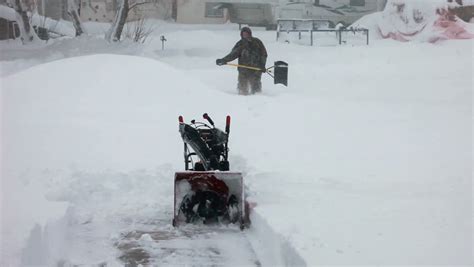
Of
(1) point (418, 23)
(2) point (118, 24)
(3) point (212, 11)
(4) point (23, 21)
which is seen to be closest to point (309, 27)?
(1) point (418, 23)

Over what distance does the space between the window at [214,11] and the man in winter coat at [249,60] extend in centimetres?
1268

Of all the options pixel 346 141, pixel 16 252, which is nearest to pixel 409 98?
pixel 346 141

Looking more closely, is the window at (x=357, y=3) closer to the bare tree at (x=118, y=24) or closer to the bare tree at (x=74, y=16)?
the bare tree at (x=118, y=24)

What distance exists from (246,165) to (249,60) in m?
6.41

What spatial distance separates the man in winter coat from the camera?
568 inches

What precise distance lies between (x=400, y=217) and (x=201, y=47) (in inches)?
653

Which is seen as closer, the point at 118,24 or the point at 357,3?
the point at 118,24

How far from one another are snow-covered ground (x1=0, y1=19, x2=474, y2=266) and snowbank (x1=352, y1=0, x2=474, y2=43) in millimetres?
4512

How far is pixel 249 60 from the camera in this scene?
573 inches

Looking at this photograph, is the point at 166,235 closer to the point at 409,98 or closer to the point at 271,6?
the point at 409,98

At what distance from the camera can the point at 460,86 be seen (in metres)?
15.8

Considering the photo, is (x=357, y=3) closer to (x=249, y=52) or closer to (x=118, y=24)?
(x=118, y=24)

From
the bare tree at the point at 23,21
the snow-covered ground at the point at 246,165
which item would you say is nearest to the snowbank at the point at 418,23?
the snow-covered ground at the point at 246,165

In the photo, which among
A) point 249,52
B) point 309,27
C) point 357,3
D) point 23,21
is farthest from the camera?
point 357,3
